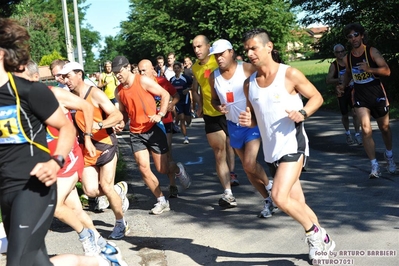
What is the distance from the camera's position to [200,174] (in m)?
11.4

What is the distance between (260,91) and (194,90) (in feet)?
12.9

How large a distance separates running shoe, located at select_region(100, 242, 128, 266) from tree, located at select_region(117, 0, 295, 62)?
42975 millimetres

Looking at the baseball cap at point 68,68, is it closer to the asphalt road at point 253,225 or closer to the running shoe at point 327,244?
the asphalt road at point 253,225

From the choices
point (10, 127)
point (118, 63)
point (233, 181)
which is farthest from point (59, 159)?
point (233, 181)

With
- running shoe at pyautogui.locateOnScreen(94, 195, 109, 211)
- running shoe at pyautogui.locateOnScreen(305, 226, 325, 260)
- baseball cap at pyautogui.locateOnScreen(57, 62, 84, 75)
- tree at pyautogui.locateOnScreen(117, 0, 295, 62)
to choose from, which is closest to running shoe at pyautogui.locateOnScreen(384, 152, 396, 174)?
running shoe at pyautogui.locateOnScreen(94, 195, 109, 211)

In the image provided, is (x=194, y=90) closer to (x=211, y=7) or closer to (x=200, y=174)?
(x=200, y=174)

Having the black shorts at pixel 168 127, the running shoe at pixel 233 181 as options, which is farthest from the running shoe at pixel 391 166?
the black shorts at pixel 168 127

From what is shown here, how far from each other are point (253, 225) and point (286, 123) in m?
1.99

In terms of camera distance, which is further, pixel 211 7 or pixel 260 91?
pixel 211 7

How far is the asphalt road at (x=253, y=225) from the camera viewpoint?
639 centimetres

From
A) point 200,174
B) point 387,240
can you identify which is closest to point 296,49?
point 200,174

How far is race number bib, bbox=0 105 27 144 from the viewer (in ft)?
13.9

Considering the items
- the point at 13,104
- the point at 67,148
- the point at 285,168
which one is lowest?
the point at 285,168

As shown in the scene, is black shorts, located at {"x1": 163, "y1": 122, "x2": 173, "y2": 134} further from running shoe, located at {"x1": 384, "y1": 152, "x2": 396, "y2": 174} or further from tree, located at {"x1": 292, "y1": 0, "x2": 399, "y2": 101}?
tree, located at {"x1": 292, "y1": 0, "x2": 399, "y2": 101}
